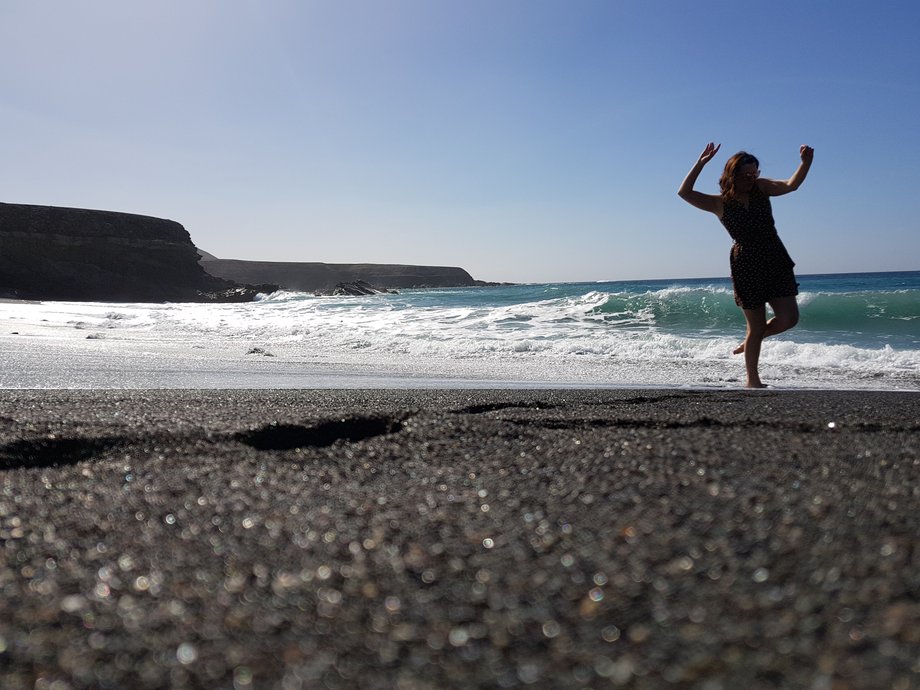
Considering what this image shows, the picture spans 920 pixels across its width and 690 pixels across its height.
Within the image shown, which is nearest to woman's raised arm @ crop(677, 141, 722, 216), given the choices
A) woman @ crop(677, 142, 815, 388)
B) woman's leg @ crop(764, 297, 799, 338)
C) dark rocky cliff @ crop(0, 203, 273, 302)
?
woman @ crop(677, 142, 815, 388)

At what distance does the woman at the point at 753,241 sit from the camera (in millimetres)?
3223

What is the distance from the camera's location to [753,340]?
3.28 metres

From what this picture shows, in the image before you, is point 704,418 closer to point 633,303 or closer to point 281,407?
point 281,407

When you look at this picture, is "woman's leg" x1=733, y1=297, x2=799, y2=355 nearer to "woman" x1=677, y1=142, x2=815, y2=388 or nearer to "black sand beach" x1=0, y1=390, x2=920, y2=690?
"woman" x1=677, y1=142, x2=815, y2=388

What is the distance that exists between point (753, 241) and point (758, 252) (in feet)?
0.19

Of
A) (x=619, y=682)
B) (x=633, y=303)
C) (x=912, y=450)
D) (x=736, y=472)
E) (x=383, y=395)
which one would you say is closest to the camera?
(x=619, y=682)

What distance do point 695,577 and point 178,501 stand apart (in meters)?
0.61

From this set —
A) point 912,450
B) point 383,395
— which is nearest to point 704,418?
point 912,450

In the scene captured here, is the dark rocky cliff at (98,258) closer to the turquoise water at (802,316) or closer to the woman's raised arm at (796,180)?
the turquoise water at (802,316)

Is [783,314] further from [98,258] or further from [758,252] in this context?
[98,258]

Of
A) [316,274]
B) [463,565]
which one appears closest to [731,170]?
[463,565]

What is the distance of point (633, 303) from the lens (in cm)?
1180

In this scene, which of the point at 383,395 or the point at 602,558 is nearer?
the point at 602,558

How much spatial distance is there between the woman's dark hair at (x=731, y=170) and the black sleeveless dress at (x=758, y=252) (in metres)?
0.05
